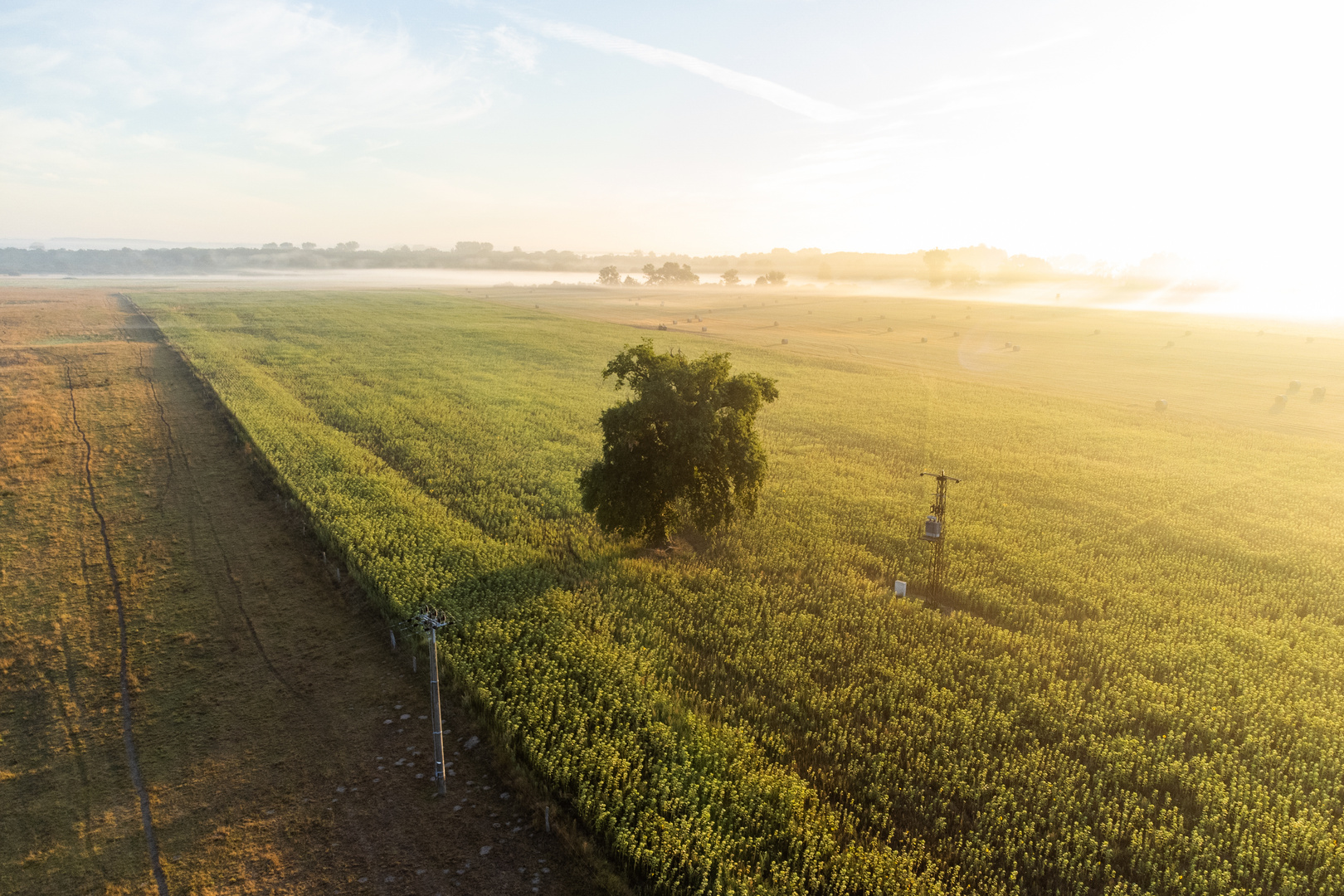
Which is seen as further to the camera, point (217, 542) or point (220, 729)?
point (217, 542)

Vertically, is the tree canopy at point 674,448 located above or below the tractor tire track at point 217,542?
above

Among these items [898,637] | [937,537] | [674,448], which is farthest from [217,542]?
[937,537]

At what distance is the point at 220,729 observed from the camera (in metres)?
16.4

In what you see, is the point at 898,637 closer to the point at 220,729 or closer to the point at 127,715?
the point at 220,729

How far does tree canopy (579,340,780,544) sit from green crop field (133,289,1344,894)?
82.2 inches

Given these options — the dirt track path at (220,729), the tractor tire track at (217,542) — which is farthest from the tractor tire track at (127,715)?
the tractor tire track at (217,542)

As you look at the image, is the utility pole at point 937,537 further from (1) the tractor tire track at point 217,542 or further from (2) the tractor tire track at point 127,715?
(2) the tractor tire track at point 127,715

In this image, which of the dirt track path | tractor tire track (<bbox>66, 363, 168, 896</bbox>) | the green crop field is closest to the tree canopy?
the green crop field

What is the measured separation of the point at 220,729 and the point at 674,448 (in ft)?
52.2

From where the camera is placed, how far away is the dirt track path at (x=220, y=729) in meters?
13.0

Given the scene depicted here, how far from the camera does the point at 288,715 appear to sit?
17.0 m

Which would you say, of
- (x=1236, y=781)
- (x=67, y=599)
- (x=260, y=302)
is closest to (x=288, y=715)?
(x=67, y=599)

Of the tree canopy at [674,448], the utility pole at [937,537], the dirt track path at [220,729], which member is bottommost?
the dirt track path at [220,729]

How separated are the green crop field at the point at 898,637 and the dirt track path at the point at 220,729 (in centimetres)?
168
